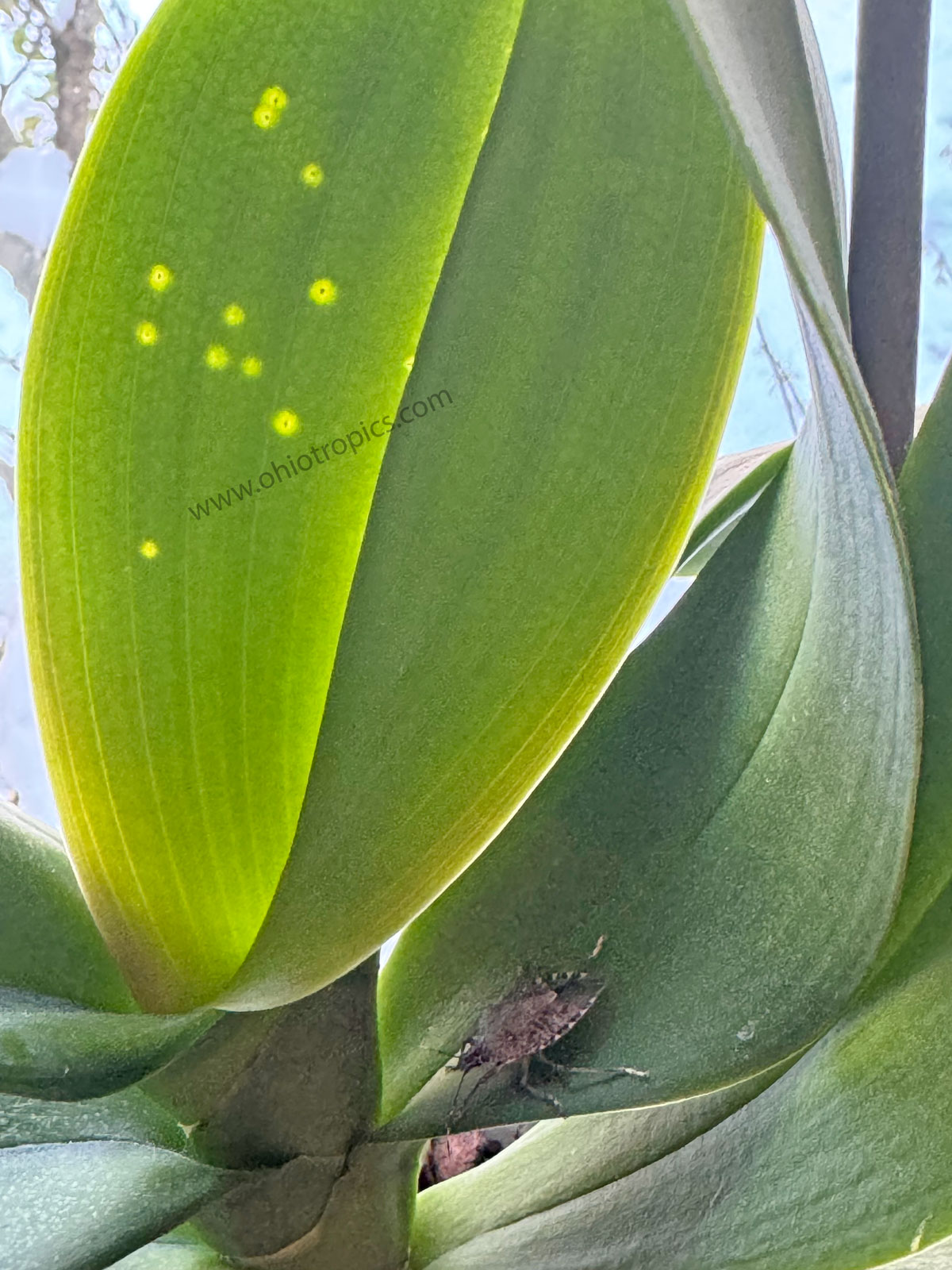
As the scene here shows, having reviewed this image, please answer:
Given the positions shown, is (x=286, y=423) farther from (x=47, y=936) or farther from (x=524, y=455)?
(x=47, y=936)

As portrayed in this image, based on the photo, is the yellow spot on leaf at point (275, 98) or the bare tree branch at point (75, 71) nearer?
the yellow spot on leaf at point (275, 98)

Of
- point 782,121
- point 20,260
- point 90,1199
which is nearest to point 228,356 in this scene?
point 782,121

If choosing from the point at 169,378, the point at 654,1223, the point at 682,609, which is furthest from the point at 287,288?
the point at 654,1223

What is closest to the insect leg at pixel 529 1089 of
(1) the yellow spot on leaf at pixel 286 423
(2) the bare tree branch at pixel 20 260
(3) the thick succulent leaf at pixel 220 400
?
(3) the thick succulent leaf at pixel 220 400

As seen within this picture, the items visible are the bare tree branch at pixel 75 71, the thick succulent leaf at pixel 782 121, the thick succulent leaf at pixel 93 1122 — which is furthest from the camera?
the bare tree branch at pixel 75 71

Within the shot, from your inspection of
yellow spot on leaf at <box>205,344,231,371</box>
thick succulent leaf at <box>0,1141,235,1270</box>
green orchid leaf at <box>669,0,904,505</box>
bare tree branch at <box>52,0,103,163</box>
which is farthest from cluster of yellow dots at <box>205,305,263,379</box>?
bare tree branch at <box>52,0,103,163</box>

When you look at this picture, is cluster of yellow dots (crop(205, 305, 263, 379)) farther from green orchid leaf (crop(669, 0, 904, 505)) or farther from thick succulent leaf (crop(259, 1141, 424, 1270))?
thick succulent leaf (crop(259, 1141, 424, 1270))

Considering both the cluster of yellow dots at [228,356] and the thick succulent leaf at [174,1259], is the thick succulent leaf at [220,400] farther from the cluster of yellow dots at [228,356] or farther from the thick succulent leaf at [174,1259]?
the thick succulent leaf at [174,1259]
